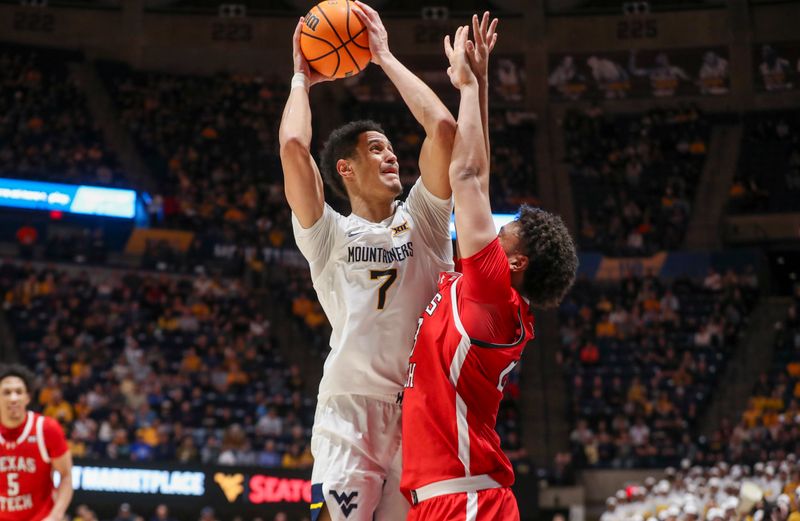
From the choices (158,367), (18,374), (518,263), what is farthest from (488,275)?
(158,367)

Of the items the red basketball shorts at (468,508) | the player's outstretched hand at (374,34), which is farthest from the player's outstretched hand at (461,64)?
the red basketball shorts at (468,508)

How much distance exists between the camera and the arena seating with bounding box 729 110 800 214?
24.1 m

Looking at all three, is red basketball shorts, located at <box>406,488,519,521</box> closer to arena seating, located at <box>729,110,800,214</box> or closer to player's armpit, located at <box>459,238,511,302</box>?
player's armpit, located at <box>459,238,511,302</box>

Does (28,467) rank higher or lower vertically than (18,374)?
lower

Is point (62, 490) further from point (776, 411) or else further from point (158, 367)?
point (776, 411)

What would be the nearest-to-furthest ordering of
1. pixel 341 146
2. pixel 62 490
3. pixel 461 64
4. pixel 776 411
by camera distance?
pixel 461 64 < pixel 341 146 < pixel 62 490 < pixel 776 411

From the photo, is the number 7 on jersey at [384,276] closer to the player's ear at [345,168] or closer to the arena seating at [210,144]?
the player's ear at [345,168]

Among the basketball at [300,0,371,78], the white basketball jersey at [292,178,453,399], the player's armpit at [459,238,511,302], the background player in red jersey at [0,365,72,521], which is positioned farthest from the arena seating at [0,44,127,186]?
the player's armpit at [459,238,511,302]

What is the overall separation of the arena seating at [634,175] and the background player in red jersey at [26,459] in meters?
17.6

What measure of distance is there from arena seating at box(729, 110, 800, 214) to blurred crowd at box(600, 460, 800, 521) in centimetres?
923

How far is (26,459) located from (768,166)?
71.7ft

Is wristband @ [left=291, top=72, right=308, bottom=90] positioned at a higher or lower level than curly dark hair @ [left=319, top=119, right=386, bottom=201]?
higher

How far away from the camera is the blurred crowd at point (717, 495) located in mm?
12148

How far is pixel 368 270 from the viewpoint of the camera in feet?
14.9
